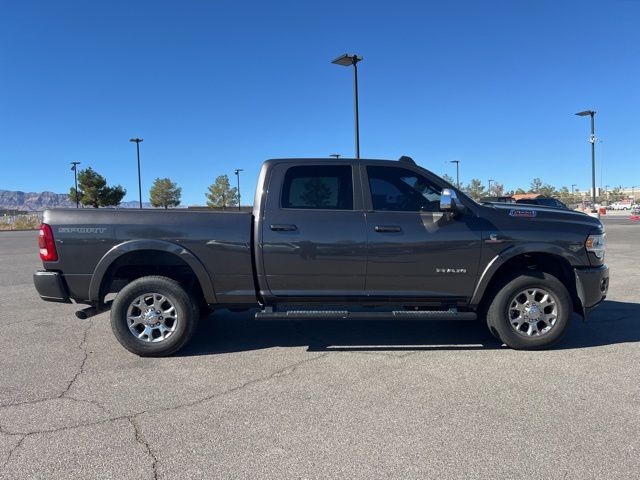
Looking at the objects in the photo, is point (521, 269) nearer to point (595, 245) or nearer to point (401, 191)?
point (595, 245)

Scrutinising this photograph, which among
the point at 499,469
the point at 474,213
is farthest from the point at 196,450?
the point at 474,213

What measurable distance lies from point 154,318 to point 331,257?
1890 millimetres

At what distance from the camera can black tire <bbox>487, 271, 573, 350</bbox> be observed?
4.92 meters

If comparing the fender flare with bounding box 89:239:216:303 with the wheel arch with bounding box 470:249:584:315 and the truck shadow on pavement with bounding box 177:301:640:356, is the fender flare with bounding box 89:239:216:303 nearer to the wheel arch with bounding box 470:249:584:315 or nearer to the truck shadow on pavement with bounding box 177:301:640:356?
the truck shadow on pavement with bounding box 177:301:640:356

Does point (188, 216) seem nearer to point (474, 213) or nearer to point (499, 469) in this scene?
point (474, 213)

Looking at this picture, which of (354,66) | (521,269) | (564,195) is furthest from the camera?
(564,195)

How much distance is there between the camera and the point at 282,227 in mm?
4832

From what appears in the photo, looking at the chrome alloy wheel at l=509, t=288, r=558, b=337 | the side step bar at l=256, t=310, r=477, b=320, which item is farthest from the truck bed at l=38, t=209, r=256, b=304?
the chrome alloy wheel at l=509, t=288, r=558, b=337

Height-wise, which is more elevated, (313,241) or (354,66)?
(354,66)

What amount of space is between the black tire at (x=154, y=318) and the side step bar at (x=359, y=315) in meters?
0.74

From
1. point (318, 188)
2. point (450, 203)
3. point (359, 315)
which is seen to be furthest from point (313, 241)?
point (450, 203)

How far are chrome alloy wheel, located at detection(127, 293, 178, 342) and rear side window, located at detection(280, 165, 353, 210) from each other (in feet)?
5.22

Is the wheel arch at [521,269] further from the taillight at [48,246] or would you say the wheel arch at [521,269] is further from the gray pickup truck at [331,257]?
the taillight at [48,246]

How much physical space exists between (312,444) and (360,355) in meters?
1.85
